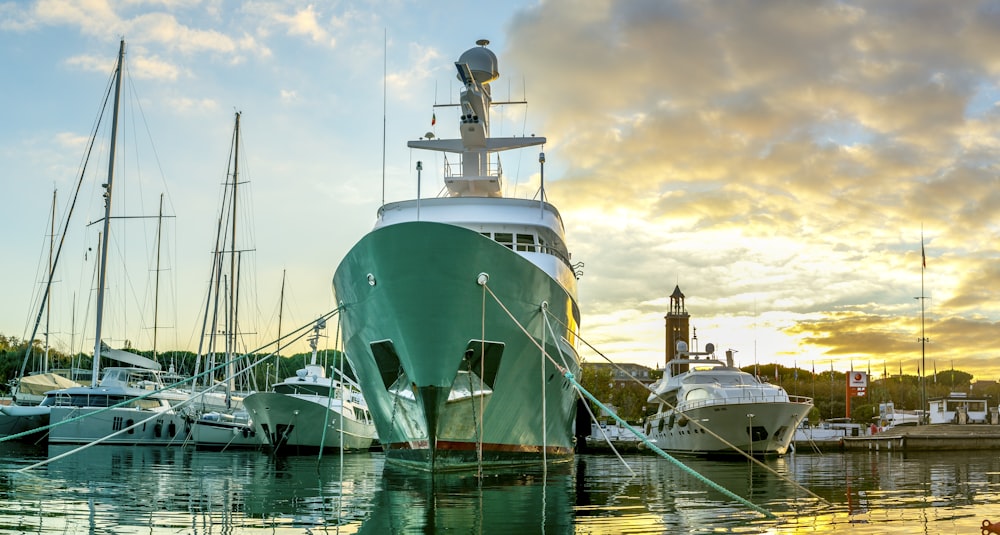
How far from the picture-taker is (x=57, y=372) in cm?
5434

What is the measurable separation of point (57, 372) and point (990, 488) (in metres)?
53.5

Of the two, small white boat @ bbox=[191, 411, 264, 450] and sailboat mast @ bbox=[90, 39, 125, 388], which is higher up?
sailboat mast @ bbox=[90, 39, 125, 388]

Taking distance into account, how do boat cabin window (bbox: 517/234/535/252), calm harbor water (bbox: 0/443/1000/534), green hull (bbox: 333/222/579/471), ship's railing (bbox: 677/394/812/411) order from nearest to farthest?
calm harbor water (bbox: 0/443/1000/534)
green hull (bbox: 333/222/579/471)
boat cabin window (bbox: 517/234/535/252)
ship's railing (bbox: 677/394/812/411)

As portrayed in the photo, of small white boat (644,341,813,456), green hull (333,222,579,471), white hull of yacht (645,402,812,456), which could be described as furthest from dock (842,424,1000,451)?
green hull (333,222,579,471)

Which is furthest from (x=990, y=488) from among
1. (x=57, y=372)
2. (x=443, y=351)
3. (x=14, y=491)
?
(x=57, y=372)

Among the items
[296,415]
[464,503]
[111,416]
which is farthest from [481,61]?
[111,416]

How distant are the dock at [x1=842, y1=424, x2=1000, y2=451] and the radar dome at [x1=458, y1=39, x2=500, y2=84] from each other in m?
34.0

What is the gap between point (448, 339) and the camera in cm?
1661

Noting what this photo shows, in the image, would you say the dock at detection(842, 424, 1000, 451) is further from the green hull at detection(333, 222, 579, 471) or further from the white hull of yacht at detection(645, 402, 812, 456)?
the green hull at detection(333, 222, 579, 471)

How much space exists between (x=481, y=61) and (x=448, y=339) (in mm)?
15559

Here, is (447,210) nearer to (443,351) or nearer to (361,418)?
(443,351)

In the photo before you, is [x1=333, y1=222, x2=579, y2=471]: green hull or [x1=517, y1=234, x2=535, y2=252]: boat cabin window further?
[x1=517, y1=234, x2=535, y2=252]: boat cabin window

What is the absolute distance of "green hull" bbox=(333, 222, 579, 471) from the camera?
16.5 m

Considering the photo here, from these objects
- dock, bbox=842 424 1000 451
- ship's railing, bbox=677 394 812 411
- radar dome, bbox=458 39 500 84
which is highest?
radar dome, bbox=458 39 500 84
